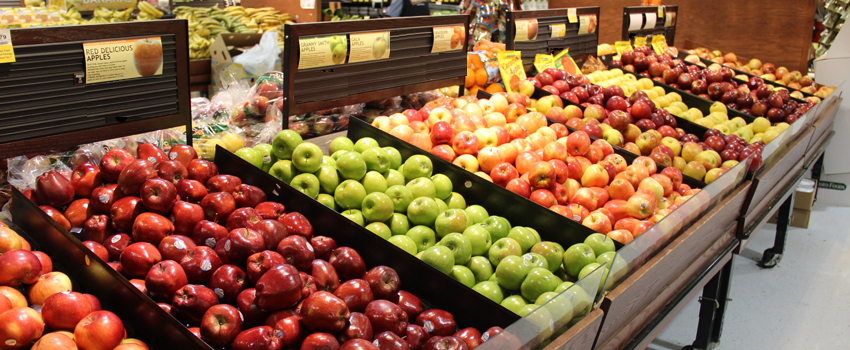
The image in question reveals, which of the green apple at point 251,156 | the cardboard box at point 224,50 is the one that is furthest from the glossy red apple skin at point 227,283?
the cardboard box at point 224,50

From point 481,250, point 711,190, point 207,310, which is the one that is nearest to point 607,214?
point 711,190

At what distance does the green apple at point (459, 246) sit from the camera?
156 cm

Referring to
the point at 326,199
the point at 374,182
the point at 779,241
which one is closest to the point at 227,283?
the point at 326,199

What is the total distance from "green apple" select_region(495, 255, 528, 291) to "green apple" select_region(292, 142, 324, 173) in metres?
0.78

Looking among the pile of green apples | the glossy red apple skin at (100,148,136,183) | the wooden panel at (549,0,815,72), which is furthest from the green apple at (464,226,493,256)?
the wooden panel at (549,0,815,72)

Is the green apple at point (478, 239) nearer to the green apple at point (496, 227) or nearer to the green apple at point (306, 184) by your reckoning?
the green apple at point (496, 227)

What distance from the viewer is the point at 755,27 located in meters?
5.46

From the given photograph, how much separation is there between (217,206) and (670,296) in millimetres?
1604

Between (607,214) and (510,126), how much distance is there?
747 mm

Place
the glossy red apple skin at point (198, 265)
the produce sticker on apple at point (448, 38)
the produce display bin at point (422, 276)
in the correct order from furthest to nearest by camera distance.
Answer: the produce sticker on apple at point (448, 38)
the glossy red apple skin at point (198, 265)
the produce display bin at point (422, 276)

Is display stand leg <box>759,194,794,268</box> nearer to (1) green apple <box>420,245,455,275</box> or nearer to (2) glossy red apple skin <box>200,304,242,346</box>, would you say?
(1) green apple <box>420,245,455,275</box>

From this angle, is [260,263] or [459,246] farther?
[459,246]

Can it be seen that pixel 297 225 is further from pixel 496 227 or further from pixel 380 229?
pixel 496 227

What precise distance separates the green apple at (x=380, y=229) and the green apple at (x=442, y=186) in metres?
0.32
